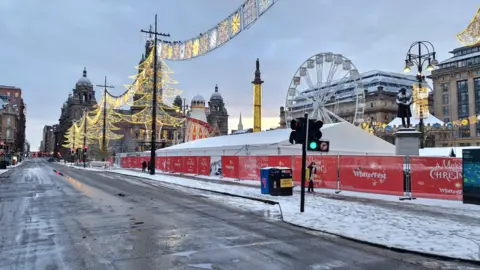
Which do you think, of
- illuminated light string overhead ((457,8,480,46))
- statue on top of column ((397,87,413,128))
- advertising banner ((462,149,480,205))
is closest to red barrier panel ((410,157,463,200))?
advertising banner ((462,149,480,205))

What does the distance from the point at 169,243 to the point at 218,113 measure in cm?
14708

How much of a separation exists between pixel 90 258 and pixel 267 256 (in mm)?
3071

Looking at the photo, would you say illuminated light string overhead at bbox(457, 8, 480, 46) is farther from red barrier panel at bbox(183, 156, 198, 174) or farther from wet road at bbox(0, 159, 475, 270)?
red barrier panel at bbox(183, 156, 198, 174)

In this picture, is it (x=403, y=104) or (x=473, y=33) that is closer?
(x=473, y=33)

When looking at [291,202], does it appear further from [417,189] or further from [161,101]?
[161,101]

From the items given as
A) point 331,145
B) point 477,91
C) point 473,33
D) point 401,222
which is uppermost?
point 477,91

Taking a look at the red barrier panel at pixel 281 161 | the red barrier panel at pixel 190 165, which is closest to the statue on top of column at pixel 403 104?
the red barrier panel at pixel 281 161

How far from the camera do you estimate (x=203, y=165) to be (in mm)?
33281

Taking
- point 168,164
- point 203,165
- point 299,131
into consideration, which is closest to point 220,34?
point 299,131

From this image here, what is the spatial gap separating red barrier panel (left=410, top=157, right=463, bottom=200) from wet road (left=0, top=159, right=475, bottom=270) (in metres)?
7.89

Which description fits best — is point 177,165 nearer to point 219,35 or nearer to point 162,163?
point 162,163

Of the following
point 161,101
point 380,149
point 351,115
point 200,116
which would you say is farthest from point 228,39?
point 351,115

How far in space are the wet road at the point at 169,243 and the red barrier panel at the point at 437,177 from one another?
7891 millimetres

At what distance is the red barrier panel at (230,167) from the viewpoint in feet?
92.5
